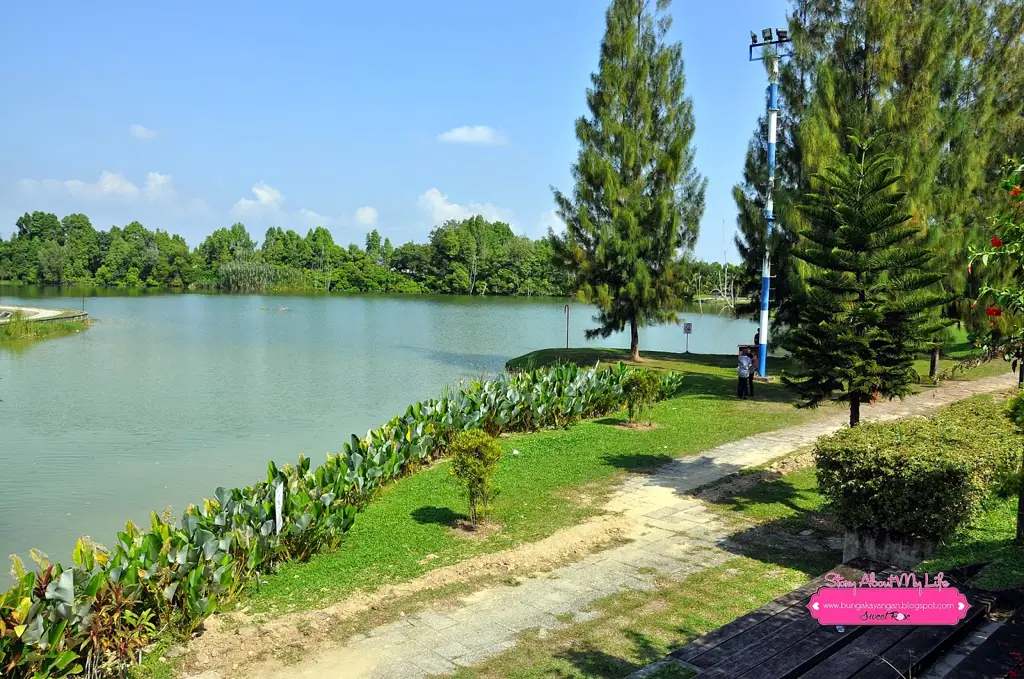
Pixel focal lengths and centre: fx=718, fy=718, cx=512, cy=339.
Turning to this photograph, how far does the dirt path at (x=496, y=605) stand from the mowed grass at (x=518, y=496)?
1.03 feet

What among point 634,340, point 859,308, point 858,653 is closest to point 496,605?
point 858,653

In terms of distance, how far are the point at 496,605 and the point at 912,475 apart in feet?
11.5

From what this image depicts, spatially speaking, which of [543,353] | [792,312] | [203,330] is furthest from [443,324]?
[792,312]

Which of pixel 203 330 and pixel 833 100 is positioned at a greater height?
pixel 833 100

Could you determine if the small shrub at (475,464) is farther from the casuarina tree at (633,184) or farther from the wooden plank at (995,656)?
the casuarina tree at (633,184)

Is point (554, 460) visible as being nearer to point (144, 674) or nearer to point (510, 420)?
point (510, 420)

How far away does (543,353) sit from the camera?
85.3 feet

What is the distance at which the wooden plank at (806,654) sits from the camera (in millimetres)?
3619

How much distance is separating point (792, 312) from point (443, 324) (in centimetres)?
2663

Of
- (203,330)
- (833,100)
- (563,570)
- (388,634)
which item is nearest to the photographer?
(388,634)

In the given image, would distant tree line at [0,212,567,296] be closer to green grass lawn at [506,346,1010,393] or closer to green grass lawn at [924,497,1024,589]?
green grass lawn at [506,346,1010,393]

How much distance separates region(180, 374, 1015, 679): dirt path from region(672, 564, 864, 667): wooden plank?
1464 millimetres

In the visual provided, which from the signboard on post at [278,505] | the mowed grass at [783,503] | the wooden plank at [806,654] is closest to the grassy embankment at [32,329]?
the signboard on post at [278,505]

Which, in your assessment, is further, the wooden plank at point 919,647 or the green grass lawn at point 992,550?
the green grass lawn at point 992,550
